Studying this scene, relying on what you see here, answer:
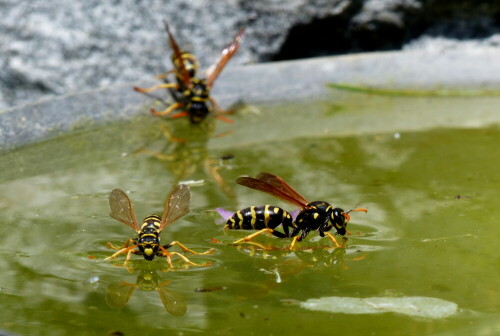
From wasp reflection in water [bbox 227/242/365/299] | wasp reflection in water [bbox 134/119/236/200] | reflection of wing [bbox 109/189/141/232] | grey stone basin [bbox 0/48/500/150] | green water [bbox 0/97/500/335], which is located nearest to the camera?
green water [bbox 0/97/500/335]

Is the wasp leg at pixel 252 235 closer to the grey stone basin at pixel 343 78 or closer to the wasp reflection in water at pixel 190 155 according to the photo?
the wasp reflection in water at pixel 190 155

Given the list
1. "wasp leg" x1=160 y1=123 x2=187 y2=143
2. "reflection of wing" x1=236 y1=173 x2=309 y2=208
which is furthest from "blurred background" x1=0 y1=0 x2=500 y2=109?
"reflection of wing" x1=236 y1=173 x2=309 y2=208

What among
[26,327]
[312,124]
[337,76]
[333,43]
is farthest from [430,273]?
[333,43]

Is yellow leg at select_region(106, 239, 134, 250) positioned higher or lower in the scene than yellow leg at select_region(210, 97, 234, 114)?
lower

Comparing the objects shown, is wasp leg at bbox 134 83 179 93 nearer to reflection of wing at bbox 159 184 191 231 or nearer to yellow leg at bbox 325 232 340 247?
reflection of wing at bbox 159 184 191 231

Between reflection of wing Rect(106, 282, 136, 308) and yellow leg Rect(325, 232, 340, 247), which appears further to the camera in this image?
yellow leg Rect(325, 232, 340, 247)

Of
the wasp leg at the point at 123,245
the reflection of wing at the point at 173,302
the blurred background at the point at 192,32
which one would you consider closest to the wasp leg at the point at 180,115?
the blurred background at the point at 192,32

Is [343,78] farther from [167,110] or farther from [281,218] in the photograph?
[281,218]
